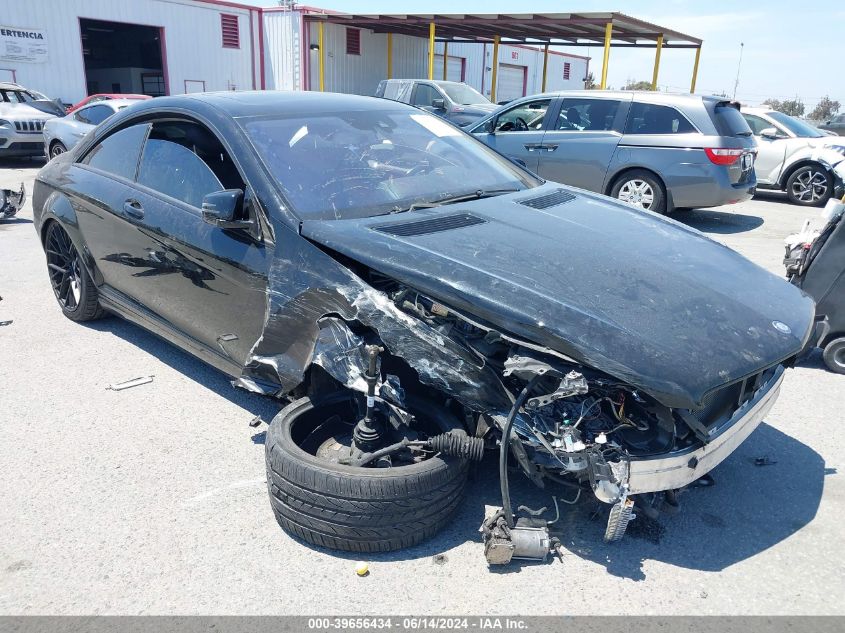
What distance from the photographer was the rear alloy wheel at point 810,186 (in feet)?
37.9

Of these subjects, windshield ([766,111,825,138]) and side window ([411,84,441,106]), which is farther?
side window ([411,84,441,106])

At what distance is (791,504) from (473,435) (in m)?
1.54

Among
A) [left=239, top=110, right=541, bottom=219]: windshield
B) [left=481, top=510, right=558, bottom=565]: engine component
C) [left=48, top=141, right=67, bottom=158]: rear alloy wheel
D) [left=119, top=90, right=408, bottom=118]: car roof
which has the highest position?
[left=119, top=90, right=408, bottom=118]: car roof

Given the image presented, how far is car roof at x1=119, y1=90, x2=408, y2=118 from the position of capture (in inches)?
143

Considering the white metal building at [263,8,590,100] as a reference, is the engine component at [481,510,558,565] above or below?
below

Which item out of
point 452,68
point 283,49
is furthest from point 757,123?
point 452,68

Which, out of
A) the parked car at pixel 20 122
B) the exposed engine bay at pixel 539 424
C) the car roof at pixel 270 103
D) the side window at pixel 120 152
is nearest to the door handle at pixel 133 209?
the side window at pixel 120 152

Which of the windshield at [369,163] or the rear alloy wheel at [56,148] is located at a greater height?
the windshield at [369,163]

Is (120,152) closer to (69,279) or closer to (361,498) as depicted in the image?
(69,279)

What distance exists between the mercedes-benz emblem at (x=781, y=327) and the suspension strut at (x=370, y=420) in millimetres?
1575

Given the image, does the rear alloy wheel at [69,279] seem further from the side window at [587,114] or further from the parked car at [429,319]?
the side window at [587,114]

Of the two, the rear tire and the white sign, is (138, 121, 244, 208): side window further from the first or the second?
the white sign

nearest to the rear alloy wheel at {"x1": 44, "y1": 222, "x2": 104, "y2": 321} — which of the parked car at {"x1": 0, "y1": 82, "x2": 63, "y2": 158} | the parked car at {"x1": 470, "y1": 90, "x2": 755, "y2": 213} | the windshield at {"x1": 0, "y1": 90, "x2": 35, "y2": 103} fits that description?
the parked car at {"x1": 470, "y1": 90, "x2": 755, "y2": 213}

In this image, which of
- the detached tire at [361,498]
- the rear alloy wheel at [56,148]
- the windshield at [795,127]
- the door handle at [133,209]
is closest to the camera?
the detached tire at [361,498]
